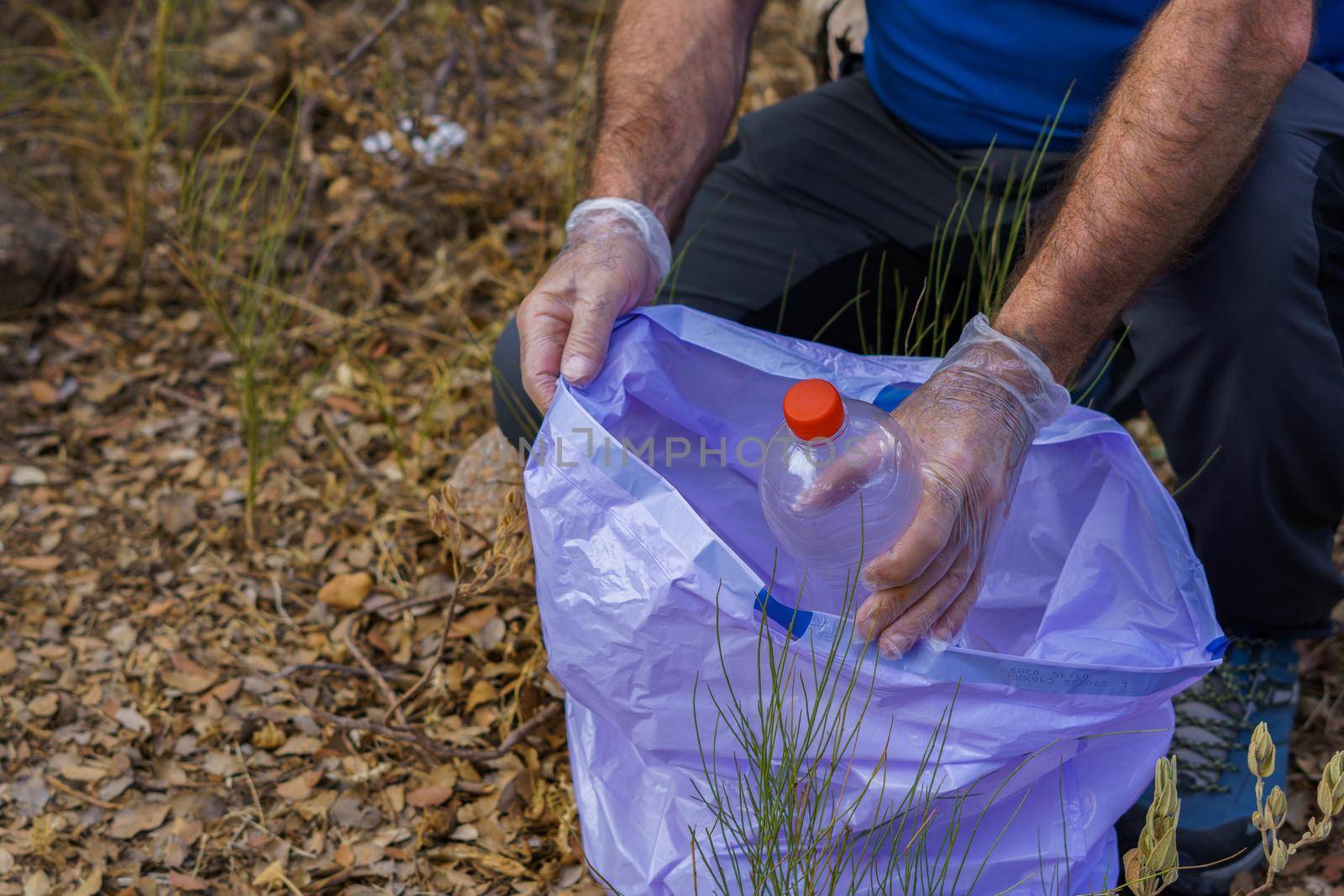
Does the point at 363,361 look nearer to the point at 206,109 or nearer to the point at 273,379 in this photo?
the point at 273,379

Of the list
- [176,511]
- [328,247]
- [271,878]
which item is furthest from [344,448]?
[271,878]

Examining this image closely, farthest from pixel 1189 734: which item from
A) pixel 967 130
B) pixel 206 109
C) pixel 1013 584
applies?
pixel 206 109

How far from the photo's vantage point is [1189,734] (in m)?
1.46

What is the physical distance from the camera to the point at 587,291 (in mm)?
1285

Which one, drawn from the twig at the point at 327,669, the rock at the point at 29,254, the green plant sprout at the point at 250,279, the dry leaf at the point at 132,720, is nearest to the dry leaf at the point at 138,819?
the dry leaf at the point at 132,720

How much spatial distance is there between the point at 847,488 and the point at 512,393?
56 cm

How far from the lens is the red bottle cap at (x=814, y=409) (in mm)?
968

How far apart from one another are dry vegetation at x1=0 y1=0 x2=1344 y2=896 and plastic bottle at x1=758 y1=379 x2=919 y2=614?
0.31 m

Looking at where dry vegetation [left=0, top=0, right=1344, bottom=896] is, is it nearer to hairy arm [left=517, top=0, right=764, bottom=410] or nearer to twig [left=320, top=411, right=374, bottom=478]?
twig [left=320, top=411, right=374, bottom=478]

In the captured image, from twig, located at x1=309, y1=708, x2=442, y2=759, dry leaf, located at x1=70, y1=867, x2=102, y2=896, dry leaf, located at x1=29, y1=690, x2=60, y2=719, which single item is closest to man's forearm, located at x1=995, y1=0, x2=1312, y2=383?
twig, located at x1=309, y1=708, x2=442, y2=759

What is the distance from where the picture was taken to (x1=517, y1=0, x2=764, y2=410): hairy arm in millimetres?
1274

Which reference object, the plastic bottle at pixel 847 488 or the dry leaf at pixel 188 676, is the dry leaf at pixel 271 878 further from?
the plastic bottle at pixel 847 488

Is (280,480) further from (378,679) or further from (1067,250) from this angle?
(1067,250)

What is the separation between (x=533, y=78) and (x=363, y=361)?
1.00 m
